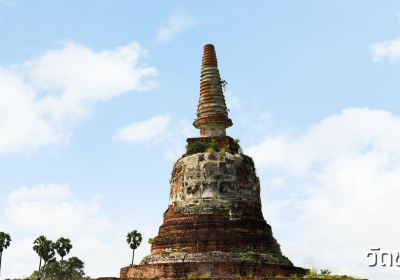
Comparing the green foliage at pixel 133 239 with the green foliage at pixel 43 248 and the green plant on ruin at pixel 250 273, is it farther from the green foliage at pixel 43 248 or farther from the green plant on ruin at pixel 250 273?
the green plant on ruin at pixel 250 273

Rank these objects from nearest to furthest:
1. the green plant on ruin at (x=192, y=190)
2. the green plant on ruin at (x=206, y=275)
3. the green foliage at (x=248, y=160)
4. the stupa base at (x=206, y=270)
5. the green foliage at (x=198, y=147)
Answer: the green plant on ruin at (x=206, y=275) < the stupa base at (x=206, y=270) < the green plant on ruin at (x=192, y=190) < the green foliage at (x=198, y=147) < the green foliage at (x=248, y=160)

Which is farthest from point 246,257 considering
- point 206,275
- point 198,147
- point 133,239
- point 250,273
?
point 133,239

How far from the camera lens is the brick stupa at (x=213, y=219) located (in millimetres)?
26641

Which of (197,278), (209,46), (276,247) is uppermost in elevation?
(209,46)

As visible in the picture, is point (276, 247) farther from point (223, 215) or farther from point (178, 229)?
point (178, 229)

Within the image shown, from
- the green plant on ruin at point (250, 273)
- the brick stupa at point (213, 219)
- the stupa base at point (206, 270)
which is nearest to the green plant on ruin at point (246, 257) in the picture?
the brick stupa at point (213, 219)

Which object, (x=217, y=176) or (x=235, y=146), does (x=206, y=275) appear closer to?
(x=217, y=176)

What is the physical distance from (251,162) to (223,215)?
4.61 m

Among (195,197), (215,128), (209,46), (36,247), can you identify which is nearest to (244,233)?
(195,197)

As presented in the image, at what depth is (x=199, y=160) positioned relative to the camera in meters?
30.9

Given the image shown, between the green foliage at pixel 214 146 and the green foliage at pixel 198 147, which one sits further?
the green foliage at pixel 198 147

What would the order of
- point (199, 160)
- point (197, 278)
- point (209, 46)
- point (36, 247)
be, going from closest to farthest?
point (197, 278) < point (199, 160) < point (209, 46) < point (36, 247)

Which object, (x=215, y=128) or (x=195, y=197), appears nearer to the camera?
(x=195, y=197)

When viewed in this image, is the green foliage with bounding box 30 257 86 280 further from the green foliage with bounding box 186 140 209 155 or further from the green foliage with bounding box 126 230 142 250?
the green foliage with bounding box 186 140 209 155
